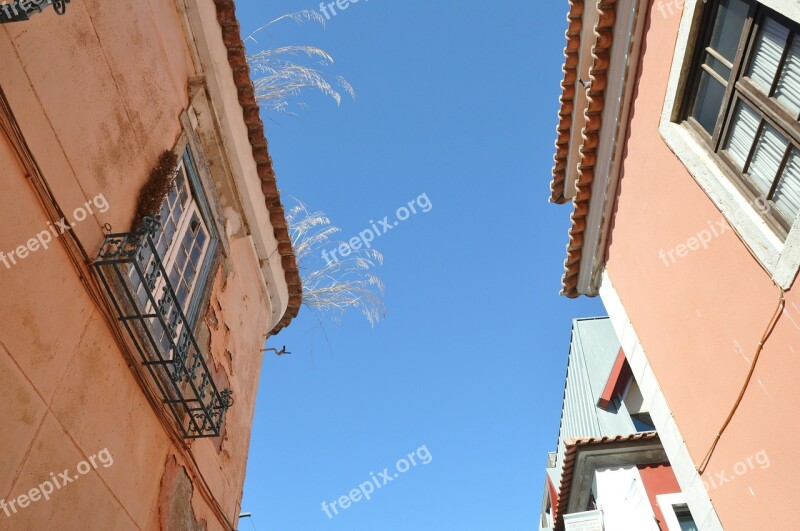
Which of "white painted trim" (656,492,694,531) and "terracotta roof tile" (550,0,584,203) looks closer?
"terracotta roof tile" (550,0,584,203)

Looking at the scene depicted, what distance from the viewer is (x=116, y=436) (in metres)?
4.04

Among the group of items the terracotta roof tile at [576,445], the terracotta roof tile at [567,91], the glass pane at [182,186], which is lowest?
the glass pane at [182,186]

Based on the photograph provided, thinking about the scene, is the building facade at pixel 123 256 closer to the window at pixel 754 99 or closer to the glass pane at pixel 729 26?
the window at pixel 754 99

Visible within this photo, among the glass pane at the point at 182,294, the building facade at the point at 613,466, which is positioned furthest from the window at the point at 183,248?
the building facade at the point at 613,466

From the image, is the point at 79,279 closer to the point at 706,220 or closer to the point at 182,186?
the point at 182,186

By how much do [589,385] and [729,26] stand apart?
11.6 m

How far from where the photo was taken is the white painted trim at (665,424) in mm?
5098

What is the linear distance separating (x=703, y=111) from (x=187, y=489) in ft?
17.8

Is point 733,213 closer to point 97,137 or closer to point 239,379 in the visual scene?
point 97,137

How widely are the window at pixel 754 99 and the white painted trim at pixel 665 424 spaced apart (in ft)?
7.30

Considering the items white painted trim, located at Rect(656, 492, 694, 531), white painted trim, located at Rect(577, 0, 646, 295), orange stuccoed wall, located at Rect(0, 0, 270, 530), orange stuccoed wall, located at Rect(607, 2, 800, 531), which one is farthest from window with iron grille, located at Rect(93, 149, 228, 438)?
white painted trim, located at Rect(656, 492, 694, 531)

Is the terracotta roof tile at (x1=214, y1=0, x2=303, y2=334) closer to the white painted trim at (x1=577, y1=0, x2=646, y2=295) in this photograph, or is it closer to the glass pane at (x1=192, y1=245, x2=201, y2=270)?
the glass pane at (x1=192, y1=245, x2=201, y2=270)

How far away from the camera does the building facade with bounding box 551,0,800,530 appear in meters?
4.12

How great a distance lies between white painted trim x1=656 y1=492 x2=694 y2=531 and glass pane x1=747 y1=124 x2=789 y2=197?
786 cm
